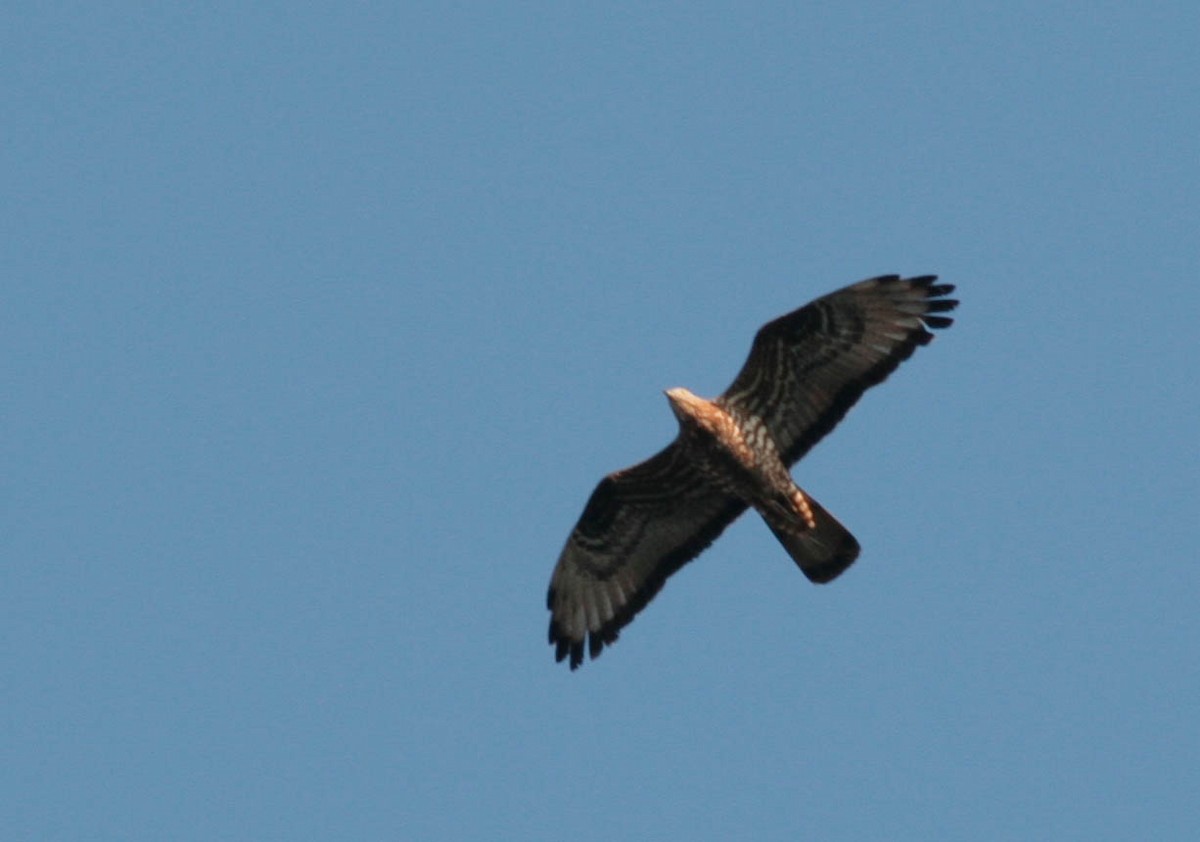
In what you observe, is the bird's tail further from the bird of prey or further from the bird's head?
the bird's head

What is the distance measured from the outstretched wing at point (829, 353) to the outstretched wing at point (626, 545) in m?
0.92

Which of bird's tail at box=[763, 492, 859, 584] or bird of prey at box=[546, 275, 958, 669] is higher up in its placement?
bird of prey at box=[546, 275, 958, 669]

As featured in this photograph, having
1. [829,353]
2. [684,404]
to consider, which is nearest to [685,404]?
[684,404]

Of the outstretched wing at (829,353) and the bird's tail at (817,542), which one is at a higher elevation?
the outstretched wing at (829,353)

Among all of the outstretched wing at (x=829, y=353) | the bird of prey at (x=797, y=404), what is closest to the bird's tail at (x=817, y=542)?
the bird of prey at (x=797, y=404)

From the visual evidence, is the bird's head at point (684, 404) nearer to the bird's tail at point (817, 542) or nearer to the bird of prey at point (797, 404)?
the bird of prey at point (797, 404)

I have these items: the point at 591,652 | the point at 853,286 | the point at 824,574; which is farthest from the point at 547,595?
the point at 853,286

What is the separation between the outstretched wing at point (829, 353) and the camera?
61.9 feet

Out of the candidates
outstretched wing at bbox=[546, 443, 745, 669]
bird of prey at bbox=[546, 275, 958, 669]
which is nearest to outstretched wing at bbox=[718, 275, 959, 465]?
bird of prey at bbox=[546, 275, 958, 669]

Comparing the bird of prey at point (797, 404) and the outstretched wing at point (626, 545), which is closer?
the bird of prey at point (797, 404)

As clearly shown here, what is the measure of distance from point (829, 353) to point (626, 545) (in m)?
2.48

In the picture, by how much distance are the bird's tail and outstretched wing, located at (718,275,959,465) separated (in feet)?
1.56

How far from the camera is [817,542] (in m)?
19.2

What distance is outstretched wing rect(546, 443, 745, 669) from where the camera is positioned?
19.8 m
